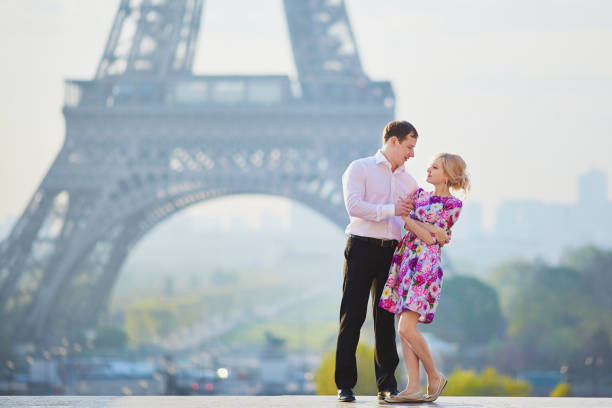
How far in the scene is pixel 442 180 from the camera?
6.89m

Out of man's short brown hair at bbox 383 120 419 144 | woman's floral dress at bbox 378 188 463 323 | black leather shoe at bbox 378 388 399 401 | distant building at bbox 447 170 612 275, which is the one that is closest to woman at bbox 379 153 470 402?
woman's floral dress at bbox 378 188 463 323

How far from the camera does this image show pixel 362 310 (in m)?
7.12

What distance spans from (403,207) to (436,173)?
34 cm

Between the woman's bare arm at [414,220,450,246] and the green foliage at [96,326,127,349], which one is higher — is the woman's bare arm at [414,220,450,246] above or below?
below

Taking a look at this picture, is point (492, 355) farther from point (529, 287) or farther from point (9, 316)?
point (9, 316)

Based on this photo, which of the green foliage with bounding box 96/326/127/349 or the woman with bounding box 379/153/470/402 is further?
the green foliage with bounding box 96/326/127/349

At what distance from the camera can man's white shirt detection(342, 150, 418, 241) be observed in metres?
6.92

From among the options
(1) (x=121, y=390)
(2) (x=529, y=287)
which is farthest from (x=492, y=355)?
(1) (x=121, y=390)

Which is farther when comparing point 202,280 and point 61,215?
point 202,280

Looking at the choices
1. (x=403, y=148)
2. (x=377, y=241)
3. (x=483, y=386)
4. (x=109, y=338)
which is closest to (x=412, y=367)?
(x=377, y=241)

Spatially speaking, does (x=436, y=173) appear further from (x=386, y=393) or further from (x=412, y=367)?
(x=386, y=393)

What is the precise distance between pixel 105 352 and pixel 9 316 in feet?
45.7

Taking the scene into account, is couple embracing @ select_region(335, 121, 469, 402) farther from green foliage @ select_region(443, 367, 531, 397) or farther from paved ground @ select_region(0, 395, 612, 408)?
green foliage @ select_region(443, 367, 531, 397)

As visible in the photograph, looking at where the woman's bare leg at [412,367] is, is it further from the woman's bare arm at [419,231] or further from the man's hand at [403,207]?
the man's hand at [403,207]
